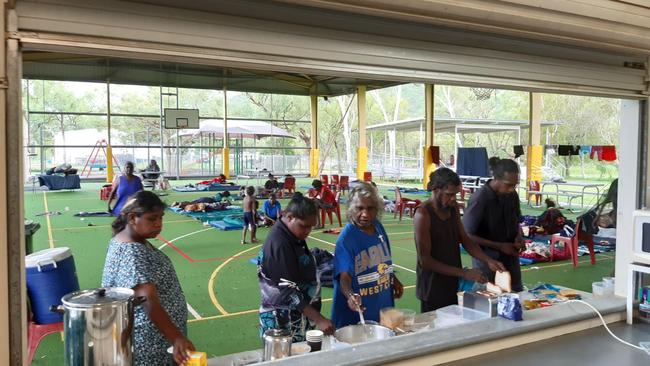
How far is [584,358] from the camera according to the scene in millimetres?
2238

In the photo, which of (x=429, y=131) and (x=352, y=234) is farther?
(x=429, y=131)

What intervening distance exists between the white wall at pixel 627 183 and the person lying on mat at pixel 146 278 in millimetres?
2343

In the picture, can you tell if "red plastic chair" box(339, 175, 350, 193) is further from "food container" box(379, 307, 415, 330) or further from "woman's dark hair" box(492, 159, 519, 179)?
"food container" box(379, 307, 415, 330)

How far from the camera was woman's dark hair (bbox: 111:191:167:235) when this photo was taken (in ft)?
8.12

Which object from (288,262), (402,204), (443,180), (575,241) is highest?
(443,180)

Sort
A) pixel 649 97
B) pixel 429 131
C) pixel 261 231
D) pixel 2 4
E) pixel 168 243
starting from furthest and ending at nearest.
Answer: pixel 429 131 → pixel 261 231 → pixel 168 243 → pixel 649 97 → pixel 2 4

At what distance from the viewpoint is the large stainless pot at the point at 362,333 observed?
2.35 m

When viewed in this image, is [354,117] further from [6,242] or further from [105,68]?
[6,242]

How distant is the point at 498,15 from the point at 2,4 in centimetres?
165

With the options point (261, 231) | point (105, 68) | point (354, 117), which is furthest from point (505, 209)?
point (354, 117)

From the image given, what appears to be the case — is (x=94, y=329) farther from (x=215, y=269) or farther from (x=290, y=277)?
(x=215, y=269)

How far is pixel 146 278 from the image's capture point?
7.45ft

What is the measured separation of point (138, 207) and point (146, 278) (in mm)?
378

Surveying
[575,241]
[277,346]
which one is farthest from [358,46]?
[575,241]
